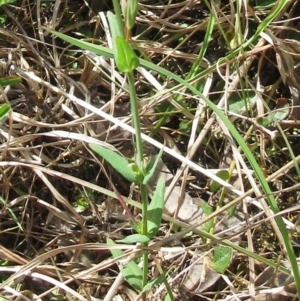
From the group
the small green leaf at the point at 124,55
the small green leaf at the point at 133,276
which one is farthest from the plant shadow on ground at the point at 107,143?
the small green leaf at the point at 124,55

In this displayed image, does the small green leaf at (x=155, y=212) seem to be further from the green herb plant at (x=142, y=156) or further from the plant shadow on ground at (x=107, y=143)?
the plant shadow on ground at (x=107, y=143)

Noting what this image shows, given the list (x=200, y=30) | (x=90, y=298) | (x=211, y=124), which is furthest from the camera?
(x=200, y=30)

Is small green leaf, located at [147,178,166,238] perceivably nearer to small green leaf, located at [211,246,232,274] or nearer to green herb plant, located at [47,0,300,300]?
green herb plant, located at [47,0,300,300]

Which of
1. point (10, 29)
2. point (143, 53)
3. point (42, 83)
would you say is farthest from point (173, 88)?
point (10, 29)

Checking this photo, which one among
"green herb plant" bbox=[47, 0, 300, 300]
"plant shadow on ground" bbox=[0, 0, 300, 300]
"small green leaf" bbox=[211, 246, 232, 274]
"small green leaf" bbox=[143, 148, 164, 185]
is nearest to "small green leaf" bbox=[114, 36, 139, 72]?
"green herb plant" bbox=[47, 0, 300, 300]

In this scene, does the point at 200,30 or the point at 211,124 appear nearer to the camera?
the point at 211,124

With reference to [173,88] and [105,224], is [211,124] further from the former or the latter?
[105,224]
